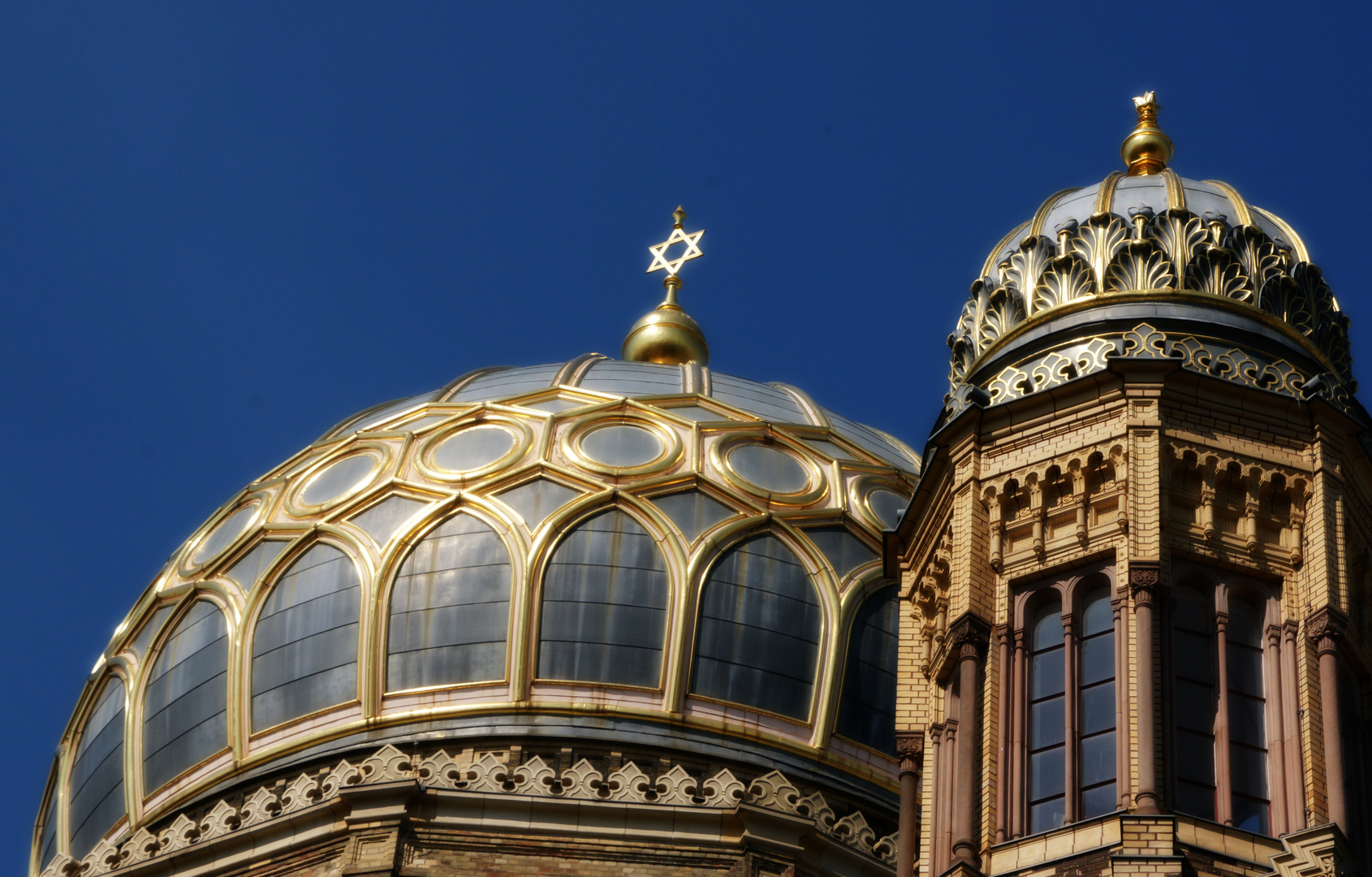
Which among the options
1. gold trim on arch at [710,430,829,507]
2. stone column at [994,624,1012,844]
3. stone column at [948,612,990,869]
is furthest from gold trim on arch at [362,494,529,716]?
stone column at [994,624,1012,844]

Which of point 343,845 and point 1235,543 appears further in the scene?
point 343,845

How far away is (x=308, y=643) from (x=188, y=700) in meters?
1.25

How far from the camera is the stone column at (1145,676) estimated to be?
69.9 ft

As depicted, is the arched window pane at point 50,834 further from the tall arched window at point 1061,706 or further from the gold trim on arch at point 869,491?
the tall arched window at point 1061,706

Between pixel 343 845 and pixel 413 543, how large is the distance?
10.0 ft

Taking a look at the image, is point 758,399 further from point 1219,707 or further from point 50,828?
point 1219,707

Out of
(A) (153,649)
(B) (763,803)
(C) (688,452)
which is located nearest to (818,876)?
(B) (763,803)

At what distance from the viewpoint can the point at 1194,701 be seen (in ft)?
73.4

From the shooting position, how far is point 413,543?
2806 cm

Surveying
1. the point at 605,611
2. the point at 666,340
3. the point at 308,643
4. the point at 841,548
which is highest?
the point at 666,340

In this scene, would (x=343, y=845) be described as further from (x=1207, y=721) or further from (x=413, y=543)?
(x=1207, y=721)

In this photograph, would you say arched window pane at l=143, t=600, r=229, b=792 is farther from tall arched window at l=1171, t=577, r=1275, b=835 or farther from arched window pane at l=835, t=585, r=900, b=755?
tall arched window at l=1171, t=577, r=1275, b=835

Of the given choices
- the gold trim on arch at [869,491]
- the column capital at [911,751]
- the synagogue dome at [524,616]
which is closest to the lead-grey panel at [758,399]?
the synagogue dome at [524,616]

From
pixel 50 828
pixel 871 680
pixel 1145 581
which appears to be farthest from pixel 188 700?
pixel 1145 581
